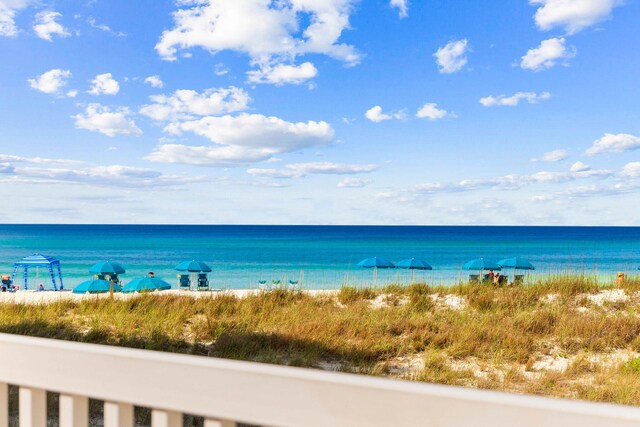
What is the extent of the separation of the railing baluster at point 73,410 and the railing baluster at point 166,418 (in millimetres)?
146

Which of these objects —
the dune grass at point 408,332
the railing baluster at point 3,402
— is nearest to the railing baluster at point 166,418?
the railing baluster at point 3,402

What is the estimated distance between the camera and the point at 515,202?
249ft

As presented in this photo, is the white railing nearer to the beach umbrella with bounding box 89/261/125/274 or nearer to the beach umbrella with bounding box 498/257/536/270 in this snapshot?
the beach umbrella with bounding box 89/261/125/274

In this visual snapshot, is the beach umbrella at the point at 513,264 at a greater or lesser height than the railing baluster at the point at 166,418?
lesser

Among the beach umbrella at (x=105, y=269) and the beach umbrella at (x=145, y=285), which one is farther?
the beach umbrella at (x=105, y=269)

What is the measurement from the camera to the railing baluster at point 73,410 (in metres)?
0.96

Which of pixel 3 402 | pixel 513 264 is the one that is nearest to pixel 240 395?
pixel 3 402

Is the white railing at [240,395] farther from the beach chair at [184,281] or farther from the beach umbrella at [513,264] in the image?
the beach chair at [184,281]

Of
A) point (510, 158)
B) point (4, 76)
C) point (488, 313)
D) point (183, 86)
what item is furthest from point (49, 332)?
point (510, 158)

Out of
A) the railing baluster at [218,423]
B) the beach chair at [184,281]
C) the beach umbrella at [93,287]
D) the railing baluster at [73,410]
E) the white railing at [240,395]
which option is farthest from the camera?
the beach chair at [184,281]

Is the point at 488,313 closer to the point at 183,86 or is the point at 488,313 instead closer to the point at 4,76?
the point at 4,76

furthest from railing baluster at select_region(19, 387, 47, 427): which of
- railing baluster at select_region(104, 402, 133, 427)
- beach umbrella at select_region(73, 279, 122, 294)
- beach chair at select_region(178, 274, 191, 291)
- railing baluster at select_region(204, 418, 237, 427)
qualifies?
beach chair at select_region(178, 274, 191, 291)

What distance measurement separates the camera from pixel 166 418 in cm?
89

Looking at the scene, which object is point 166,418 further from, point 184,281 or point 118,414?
point 184,281
